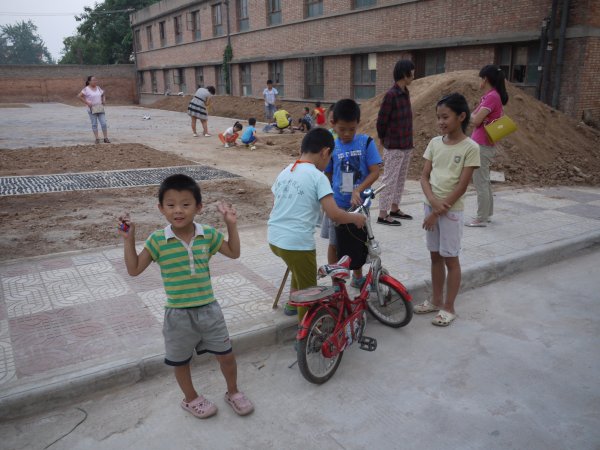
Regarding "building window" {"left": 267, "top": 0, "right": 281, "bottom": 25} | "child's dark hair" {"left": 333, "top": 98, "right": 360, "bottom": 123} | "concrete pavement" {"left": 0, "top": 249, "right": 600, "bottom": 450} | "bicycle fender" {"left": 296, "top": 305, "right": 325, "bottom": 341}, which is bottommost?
"concrete pavement" {"left": 0, "top": 249, "right": 600, "bottom": 450}

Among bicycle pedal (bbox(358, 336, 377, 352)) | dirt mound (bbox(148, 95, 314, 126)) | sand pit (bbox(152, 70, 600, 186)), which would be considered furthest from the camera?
dirt mound (bbox(148, 95, 314, 126))

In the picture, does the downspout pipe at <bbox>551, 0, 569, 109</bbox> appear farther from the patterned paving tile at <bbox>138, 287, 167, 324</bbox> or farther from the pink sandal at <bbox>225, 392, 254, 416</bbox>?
the pink sandal at <bbox>225, 392, 254, 416</bbox>

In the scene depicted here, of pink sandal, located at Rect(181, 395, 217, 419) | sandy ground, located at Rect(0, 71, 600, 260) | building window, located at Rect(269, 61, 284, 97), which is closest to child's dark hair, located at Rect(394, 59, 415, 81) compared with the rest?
sandy ground, located at Rect(0, 71, 600, 260)

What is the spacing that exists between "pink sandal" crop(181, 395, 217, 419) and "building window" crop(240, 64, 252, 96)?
89.0 feet

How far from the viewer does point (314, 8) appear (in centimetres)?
2258

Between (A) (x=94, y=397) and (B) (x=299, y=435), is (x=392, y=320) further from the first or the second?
(A) (x=94, y=397)

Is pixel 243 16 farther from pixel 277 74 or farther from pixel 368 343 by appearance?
pixel 368 343

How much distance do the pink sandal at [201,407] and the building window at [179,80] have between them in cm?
3643

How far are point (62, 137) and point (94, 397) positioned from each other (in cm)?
1460

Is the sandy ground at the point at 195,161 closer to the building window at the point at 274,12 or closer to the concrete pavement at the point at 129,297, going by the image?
the concrete pavement at the point at 129,297

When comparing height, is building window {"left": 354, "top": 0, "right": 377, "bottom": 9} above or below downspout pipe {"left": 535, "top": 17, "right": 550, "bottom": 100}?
above

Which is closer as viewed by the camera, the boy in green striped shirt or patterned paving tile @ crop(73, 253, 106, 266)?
the boy in green striped shirt

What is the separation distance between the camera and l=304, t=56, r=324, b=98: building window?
74.5 ft

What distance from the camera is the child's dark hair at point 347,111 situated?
12.6ft
